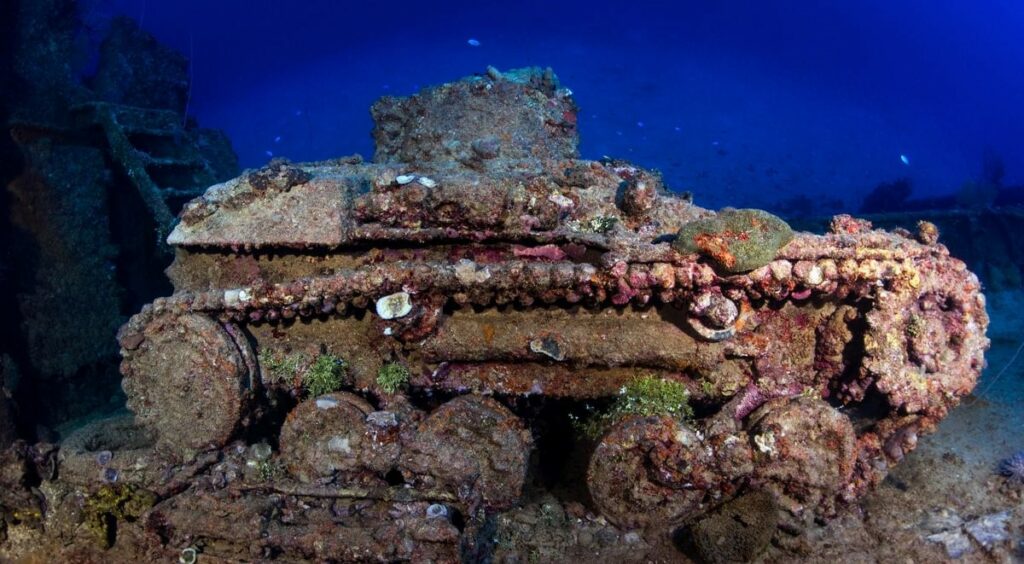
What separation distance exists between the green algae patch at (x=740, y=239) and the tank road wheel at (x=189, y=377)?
386 cm

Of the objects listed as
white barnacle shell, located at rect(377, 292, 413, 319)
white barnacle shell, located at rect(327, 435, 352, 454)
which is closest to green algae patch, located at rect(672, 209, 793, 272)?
white barnacle shell, located at rect(377, 292, 413, 319)

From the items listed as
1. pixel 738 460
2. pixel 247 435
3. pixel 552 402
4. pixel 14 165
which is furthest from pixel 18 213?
pixel 738 460

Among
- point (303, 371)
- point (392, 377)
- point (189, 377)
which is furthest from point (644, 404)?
point (189, 377)

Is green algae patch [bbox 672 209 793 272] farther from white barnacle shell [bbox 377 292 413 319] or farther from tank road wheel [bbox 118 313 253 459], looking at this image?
tank road wheel [bbox 118 313 253 459]

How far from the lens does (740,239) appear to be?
4387 millimetres

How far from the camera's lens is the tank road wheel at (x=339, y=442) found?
460cm

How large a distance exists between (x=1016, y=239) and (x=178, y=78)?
62.7ft

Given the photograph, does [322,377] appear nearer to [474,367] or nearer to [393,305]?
[393,305]

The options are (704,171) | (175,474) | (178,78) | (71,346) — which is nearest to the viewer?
(175,474)

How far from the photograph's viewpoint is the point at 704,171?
119 ft

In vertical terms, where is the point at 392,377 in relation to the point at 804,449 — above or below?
below

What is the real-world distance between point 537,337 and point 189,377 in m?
2.91

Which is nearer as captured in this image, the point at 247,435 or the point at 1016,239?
the point at 247,435

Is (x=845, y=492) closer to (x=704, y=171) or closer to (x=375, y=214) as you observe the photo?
(x=375, y=214)
